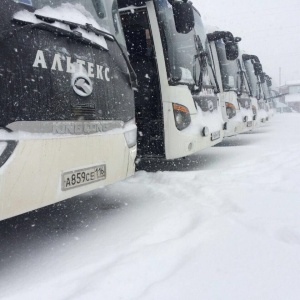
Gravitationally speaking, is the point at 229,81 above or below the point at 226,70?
below

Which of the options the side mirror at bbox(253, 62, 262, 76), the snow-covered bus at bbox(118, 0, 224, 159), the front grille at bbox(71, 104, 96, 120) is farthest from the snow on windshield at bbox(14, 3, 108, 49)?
the side mirror at bbox(253, 62, 262, 76)

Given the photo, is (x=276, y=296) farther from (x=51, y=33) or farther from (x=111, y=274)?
(x=51, y=33)

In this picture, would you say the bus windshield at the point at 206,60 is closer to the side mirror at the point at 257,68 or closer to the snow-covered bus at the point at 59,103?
the snow-covered bus at the point at 59,103

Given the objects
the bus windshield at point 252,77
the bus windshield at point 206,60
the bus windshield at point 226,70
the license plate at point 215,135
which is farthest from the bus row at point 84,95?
the bus windshield at point 252,77

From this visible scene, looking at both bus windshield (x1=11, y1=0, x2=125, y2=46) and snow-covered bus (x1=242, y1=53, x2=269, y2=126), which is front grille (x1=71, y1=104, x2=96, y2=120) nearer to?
bus windshield (x1=11, y1=0, x2=125, y2=46)

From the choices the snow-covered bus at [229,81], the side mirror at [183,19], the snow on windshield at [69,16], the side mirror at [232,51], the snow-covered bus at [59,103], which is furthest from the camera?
the snow-covered bus at [229,81]

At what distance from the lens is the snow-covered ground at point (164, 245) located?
5.55ft

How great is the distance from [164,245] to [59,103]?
46.6 inches

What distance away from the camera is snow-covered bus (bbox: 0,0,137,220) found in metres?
1.86

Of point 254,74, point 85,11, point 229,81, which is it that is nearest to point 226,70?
point 229,81

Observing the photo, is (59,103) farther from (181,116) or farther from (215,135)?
(215,135)

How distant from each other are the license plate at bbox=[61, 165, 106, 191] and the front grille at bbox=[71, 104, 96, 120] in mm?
383

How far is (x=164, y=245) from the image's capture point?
7.01ft

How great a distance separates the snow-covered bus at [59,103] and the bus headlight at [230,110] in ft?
16.1
